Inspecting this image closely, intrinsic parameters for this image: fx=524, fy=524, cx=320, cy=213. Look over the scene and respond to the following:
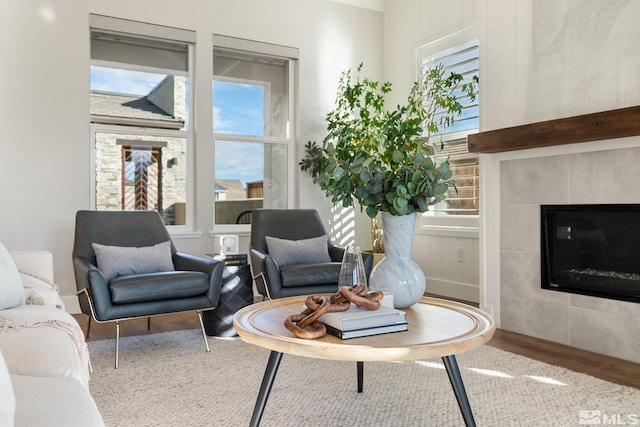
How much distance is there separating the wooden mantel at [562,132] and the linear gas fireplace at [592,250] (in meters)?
0.42

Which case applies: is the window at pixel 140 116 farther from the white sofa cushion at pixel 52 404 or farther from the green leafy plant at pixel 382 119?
the white sofa cushion at pixel 52 404

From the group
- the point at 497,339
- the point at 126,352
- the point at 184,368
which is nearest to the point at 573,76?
the point at 497,339

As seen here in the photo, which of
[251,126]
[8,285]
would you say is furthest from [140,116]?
[8,285]

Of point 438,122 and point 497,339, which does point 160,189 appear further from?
point 497,339

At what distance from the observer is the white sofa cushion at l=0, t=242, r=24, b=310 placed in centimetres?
207

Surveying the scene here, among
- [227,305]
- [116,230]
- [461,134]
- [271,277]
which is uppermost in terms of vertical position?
→ [461,134]

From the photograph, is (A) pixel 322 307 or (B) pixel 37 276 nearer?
(A) pixel 322 307

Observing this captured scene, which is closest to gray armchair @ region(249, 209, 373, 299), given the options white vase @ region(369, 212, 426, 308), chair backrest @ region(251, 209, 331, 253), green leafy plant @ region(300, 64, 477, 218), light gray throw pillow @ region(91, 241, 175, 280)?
chair backrest @ region(251, 209, 331, 253)

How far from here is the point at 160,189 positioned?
4.67 m

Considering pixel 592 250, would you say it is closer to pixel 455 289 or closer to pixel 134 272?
pixel 455 289

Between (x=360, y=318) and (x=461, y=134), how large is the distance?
3.51 m

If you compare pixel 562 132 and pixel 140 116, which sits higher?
pixel 140 116

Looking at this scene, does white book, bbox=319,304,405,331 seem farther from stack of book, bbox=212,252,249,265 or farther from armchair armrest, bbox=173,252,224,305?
stack of book, bbox=212,252,249,265

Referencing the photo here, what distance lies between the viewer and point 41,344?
5.28 feet
